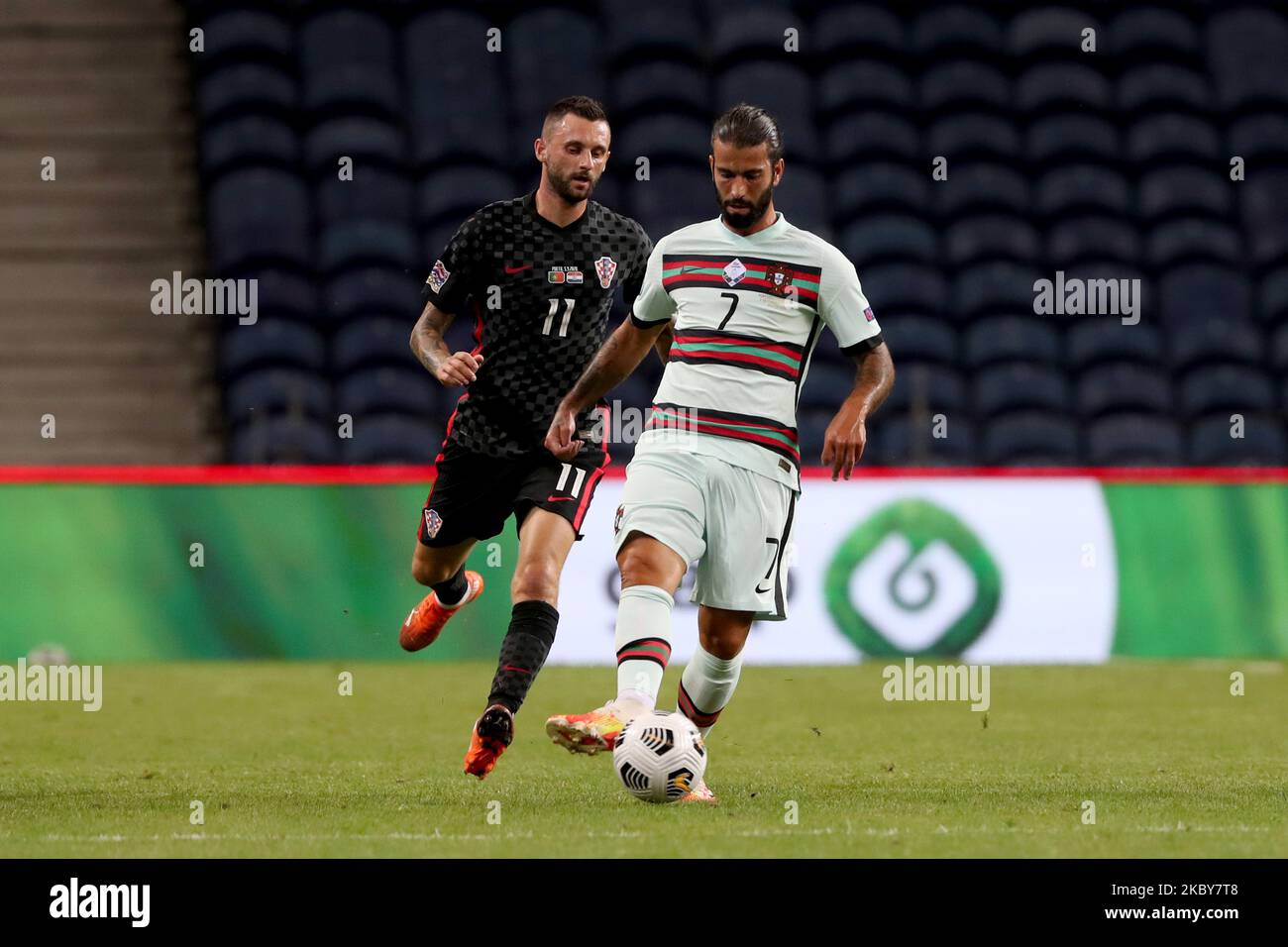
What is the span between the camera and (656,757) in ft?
17.5

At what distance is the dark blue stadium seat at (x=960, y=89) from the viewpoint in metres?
17.7

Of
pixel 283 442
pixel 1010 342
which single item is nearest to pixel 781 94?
pixel 1010 342

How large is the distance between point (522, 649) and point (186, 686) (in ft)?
14.9

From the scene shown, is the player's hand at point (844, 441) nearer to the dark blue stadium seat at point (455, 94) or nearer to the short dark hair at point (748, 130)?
the short dark hair at point (748, 130)

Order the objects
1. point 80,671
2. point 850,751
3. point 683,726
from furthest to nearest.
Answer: point 80,671 → point 850,751 → point 683,726

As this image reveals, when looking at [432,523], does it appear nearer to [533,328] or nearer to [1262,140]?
[533,328]

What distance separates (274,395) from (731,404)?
9.79 metres

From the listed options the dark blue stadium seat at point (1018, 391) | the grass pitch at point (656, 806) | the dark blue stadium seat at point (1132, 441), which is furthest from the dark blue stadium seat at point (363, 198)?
the grass pitch at point (656, 806)

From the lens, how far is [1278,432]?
614 inches

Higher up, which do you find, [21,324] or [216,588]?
[21,324]

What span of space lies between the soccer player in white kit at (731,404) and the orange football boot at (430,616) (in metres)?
2.36

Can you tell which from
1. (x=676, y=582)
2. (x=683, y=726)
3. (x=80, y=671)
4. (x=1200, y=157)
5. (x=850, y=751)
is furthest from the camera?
(x=1200, y=157)
